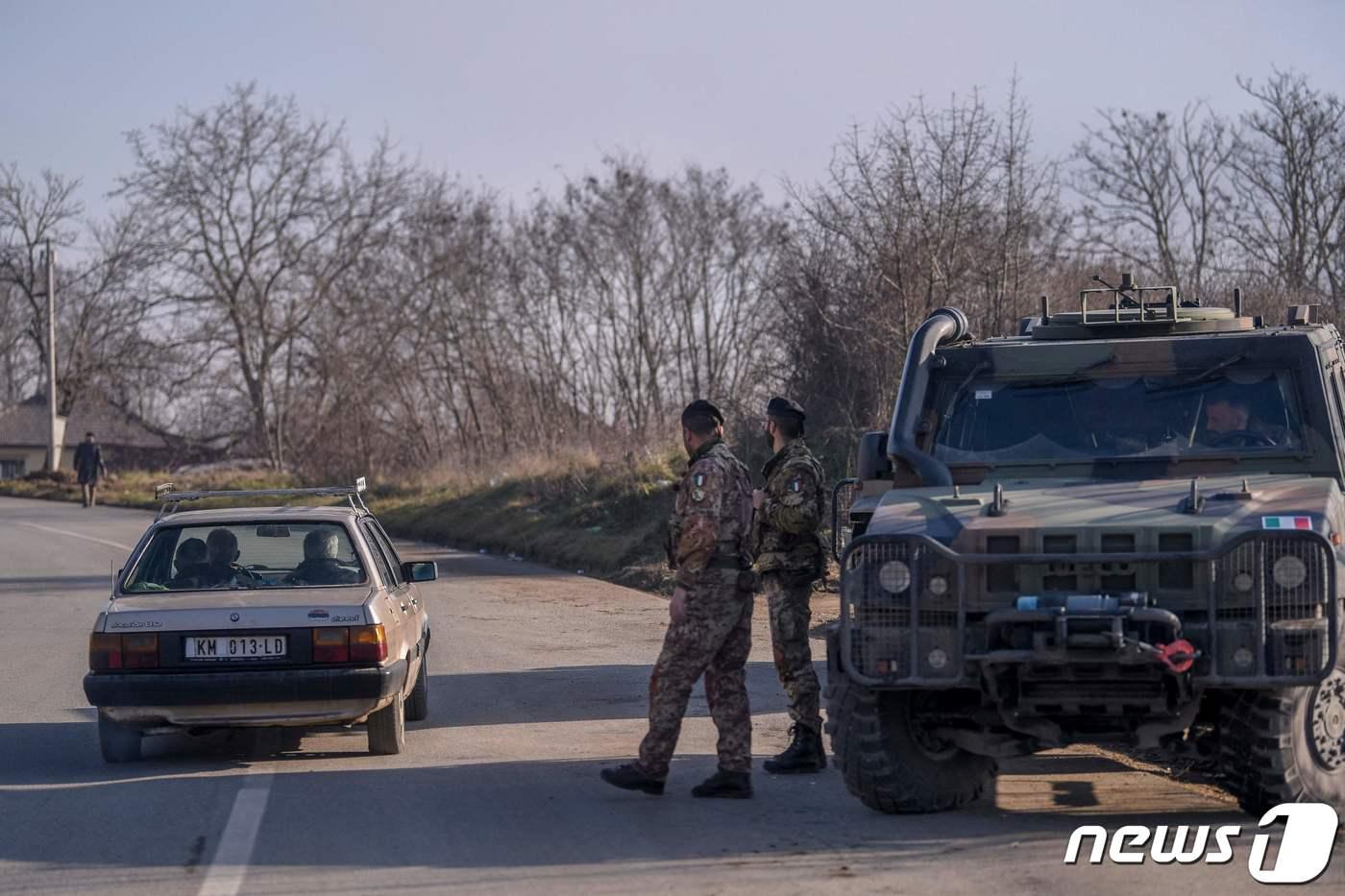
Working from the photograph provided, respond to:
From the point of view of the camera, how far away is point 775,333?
24.0 meters

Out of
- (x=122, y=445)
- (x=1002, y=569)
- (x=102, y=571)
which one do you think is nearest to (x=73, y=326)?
(x=122, y=445)

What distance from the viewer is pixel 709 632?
7301mm

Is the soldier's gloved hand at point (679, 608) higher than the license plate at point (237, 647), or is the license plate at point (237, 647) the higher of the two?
the soldier's gloved hand at point (679, 608)

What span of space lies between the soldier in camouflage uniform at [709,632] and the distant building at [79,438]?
49.9m

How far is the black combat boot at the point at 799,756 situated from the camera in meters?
7.96

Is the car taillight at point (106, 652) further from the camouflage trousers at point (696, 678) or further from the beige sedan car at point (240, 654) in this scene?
the camouflage trousers at point (696, 678)

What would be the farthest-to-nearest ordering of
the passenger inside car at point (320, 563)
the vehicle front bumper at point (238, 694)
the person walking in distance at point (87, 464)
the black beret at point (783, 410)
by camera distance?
1. the person walking in distance at point (87, 464)
2. the passenger inside car at point (320, 563)
3. the black beret at point (783, 410)
4. the vehicle front bumper at point (238, 694)

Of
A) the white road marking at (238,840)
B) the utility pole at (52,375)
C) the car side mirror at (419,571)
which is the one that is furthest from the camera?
the utility pole at (52,375)

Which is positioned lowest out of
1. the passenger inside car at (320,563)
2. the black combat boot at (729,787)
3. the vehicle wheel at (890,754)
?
the black combat boot at (729,787)

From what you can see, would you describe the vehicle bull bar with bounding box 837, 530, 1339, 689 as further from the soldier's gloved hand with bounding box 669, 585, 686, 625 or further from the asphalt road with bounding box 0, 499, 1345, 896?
the soldier's gloved hand with bounding box 669, 585, 686, 625

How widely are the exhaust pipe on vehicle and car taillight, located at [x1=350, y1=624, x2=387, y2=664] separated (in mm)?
2809

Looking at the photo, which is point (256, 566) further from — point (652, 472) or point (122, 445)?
point (122, 445)

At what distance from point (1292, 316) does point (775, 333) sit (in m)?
16.1

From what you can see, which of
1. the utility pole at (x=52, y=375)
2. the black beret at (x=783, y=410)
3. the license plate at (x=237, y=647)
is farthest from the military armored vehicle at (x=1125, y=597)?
the utility pole at (x=52, y=375)
